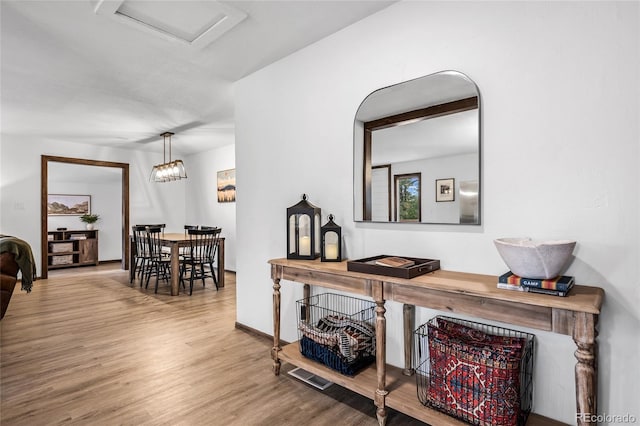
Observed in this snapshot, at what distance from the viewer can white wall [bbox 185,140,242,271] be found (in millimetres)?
6375

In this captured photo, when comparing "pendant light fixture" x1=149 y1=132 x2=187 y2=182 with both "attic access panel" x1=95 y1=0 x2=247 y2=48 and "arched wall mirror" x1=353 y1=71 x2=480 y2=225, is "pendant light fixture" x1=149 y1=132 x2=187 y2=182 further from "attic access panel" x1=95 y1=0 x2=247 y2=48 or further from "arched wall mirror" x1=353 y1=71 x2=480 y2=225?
"arched wall mirror" x1=353 y1=71 x2=480 y2=225

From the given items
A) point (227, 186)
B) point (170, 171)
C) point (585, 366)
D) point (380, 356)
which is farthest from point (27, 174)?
point (585, 366)

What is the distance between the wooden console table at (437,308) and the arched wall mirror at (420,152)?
40 cm

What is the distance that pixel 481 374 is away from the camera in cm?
155

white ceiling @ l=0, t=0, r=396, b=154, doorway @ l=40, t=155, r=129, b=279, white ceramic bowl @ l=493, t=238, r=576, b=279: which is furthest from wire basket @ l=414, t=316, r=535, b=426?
doorway @ l=40, t=155, r=129, b=279

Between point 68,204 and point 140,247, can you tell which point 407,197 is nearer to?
point 140,247

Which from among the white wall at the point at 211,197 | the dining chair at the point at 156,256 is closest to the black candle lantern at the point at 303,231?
the dining chair at the point at 156,256

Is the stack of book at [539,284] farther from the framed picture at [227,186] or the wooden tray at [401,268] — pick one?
the framed picture at [227,186]

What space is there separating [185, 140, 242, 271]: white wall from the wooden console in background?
219cm

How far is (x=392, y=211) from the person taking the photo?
2.22 metres

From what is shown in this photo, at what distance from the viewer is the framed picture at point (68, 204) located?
7.90 m

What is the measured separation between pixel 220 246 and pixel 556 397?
4550 mm

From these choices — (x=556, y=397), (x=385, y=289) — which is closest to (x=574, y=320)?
(x=556, y=397)

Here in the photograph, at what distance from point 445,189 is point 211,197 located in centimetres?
559
